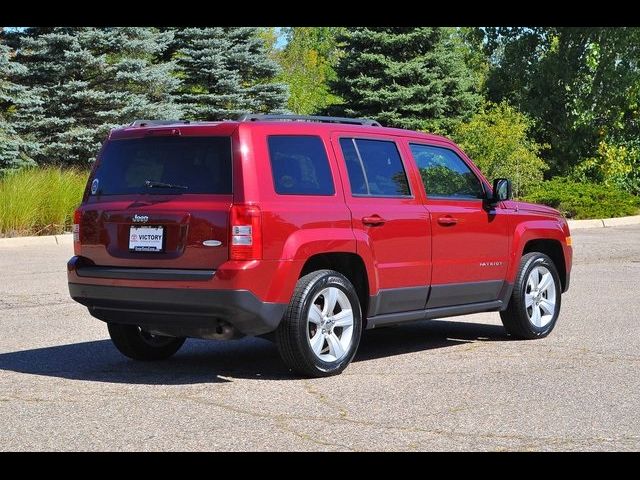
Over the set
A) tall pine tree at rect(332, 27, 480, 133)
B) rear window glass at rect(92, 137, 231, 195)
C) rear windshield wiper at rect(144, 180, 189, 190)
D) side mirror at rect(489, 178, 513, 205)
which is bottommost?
side mirror at rect(489, 178, 513, 205)

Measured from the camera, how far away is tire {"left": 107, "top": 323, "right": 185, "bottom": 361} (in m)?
8.80

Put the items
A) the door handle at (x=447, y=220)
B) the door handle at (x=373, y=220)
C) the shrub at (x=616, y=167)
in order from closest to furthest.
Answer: the door handle at (x=373, y=220)
the door handle at (x=447, y=220)
the shrub at (x=616, y=167)

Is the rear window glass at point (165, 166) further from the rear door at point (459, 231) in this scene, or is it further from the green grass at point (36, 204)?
the green grass at point (36, 204)

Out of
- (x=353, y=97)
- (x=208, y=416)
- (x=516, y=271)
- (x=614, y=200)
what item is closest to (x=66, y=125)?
(x=353, y=97)

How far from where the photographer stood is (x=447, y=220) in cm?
919

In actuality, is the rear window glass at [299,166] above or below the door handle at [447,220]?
above

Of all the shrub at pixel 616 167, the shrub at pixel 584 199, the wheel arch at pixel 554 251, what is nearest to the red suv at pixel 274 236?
the wheel arch at pixel 554 251

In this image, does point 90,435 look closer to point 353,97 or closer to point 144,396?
point 144,396

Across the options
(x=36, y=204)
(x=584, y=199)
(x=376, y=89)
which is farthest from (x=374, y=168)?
(x=376, y=89)

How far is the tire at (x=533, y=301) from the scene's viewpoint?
32.7 feet

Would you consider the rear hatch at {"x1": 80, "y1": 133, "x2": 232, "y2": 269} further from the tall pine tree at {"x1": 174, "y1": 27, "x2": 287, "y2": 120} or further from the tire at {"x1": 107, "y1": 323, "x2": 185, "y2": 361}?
the tall pine tree at {"x1": 174, "y1": 27, "x2": 287, "y2": 120}

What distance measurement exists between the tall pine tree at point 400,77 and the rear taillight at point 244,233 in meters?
28.1

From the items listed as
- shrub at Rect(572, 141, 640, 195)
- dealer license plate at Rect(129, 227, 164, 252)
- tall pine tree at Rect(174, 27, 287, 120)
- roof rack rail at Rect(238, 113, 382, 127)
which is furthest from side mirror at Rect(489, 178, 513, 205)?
tall pine tree at Rect(174, 27, 287, 120)

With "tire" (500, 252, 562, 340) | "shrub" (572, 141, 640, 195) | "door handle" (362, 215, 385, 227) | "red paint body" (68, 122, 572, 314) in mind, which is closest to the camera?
"red paint body" (68, 122, 572, 314)
